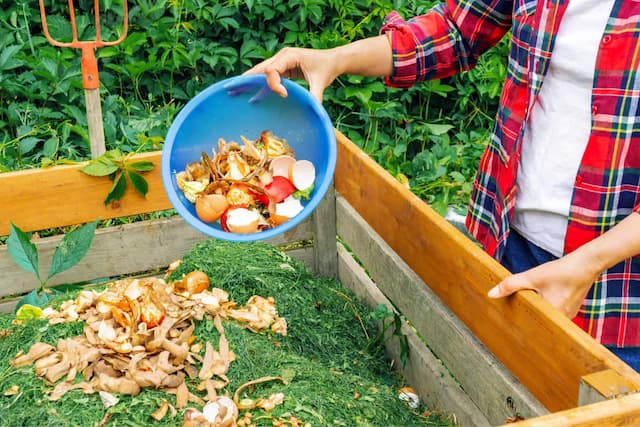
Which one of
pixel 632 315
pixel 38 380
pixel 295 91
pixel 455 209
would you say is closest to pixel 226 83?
pixel 295 91

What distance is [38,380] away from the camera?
1423 millimetres

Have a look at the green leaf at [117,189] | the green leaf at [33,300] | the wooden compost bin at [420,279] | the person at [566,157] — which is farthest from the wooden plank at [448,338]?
the green leaf at [33,300]

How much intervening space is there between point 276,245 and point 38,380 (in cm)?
90

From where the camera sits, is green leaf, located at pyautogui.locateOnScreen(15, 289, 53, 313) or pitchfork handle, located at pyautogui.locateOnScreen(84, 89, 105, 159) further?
pitchfork handle, located at pyautogui.locateOnScreen(84, 89, 105, 159)

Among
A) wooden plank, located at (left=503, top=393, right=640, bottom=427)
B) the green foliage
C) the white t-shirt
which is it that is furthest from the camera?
the green foliage

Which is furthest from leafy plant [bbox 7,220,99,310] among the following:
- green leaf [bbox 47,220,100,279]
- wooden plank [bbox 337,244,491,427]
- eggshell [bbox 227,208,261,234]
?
wooden plank [bbox 337,244,491,427]

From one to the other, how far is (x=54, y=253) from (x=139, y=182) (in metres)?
0.29

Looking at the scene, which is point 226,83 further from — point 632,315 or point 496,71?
point 496,71

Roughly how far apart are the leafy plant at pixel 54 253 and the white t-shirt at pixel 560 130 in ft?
3.54

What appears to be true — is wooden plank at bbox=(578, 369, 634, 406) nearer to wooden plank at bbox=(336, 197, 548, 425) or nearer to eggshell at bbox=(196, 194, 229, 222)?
wooden plank at bbox=(336, 197, 548, 425)

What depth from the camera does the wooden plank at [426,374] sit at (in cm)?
142

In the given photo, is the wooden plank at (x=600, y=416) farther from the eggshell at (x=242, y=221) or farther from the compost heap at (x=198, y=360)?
the eggshell at (x=242, y=221)

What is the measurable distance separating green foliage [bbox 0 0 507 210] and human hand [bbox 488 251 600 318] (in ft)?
6.48

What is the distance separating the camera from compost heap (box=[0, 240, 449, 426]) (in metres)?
1.35
